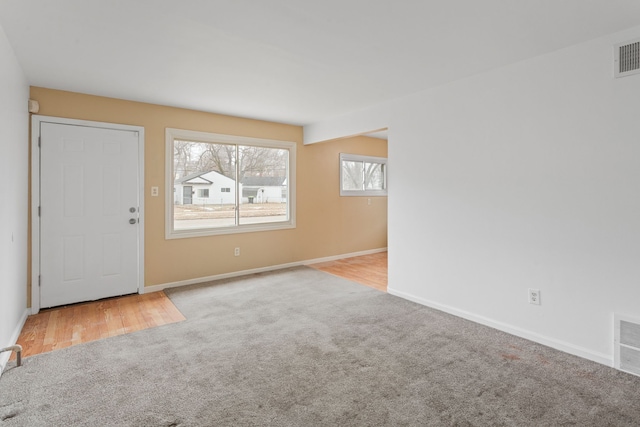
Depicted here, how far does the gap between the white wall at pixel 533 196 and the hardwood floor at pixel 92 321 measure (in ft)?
9.44

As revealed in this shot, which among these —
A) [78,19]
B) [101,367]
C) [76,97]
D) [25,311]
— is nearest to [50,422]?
[101,367]

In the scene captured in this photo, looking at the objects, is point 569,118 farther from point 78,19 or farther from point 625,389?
point 78,19

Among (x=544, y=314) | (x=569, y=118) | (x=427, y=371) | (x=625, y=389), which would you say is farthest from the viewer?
(x=544, y=314)

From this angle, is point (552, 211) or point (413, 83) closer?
point (552, 211)

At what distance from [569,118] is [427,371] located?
7.35 ft

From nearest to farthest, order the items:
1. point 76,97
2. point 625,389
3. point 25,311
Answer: point 625,389 → point 25,311 → point 76,97

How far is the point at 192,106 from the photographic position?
4.35m

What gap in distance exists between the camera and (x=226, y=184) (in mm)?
4953

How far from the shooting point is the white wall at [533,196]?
2387 millimetres

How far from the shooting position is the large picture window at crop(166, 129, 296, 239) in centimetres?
450

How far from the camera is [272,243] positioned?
5.40m

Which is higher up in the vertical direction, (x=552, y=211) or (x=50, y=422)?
(x=552, y=211)

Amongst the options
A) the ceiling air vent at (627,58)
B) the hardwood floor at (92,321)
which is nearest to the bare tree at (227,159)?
the hardwood floor at (92,321)

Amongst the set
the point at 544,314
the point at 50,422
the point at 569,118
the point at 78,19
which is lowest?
the point at 50,422
